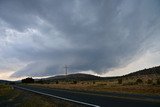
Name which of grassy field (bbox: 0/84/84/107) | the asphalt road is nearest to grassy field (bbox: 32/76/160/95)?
the asphalt road

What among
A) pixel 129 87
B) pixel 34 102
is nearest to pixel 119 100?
pixel 34 102

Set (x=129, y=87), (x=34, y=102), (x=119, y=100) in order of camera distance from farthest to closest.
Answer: (x=129, y=87), (x=34, y=102), (x=119, y=100)

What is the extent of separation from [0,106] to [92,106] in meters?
10.8

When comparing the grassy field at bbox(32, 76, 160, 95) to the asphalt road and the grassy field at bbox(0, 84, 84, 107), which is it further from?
the grassy field at bbox(0, 84, 84, 107)

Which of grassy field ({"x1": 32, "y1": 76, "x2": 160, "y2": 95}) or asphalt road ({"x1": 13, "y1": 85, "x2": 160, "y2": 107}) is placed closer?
asphalt road ({"x1": 13, "y1": 85, "x2": 160, "y2": 107})

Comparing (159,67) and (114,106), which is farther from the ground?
(159,67)

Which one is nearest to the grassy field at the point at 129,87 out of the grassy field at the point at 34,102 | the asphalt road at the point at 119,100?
the asphalt road at the point at 119,100

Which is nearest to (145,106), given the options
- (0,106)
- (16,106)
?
(16,106)

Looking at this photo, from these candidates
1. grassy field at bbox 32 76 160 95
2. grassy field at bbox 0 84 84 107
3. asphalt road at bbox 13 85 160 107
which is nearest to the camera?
asphalt road at bbox 13 85 160 107

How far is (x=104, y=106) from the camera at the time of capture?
18922 millimetres

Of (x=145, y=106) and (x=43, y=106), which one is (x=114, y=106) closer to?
(x=145, y=106)

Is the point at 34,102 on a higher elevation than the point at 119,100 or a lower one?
higher

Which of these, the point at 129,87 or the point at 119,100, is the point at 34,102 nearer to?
the point at 119,100

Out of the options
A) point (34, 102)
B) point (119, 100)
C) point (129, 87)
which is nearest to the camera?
point (119, 100)
